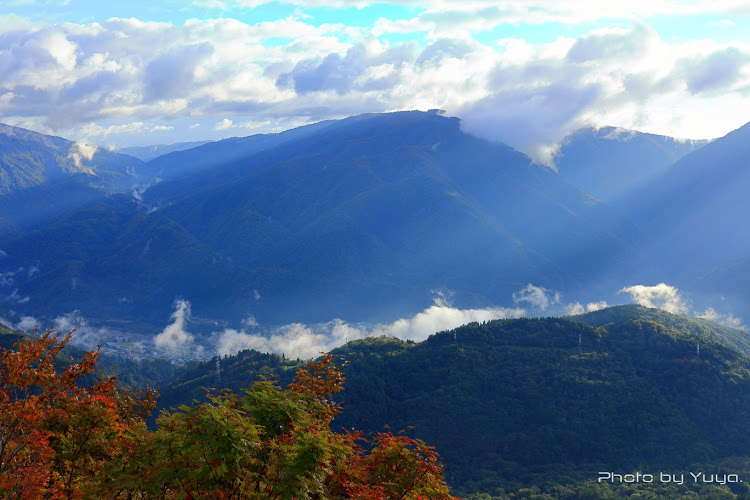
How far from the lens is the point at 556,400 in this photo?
152 metres

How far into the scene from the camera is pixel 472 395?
157125 millimetres

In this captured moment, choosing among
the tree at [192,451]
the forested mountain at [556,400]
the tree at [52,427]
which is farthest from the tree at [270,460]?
the forested mountain at [556,400]

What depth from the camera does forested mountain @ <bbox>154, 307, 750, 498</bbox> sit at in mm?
132000

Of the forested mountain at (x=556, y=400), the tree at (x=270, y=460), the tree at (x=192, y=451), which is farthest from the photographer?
the forested mountain at (x=556, y=400)

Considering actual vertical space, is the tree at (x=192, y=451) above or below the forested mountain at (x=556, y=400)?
above

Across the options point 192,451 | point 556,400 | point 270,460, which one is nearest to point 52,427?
point 192,451

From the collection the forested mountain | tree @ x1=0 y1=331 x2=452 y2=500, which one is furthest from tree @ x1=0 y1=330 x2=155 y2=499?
the forested mountain

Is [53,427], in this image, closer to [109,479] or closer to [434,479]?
[109,479]

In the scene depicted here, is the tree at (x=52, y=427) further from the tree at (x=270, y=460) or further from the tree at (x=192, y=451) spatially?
the tree at (x=270, y=460)

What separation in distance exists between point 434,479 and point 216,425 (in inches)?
384

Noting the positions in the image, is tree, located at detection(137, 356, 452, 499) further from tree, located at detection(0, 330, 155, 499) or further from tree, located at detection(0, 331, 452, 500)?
tree, located at detection(0, 330, 155, 499)

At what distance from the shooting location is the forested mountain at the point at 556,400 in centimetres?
13200

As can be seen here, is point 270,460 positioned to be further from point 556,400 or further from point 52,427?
point 556,400

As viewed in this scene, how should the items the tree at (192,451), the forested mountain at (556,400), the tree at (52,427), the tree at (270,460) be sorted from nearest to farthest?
the tree at (270,460) → the tree at (192,451) → the tree at (52,427) → the forested mountain at (556,400)
